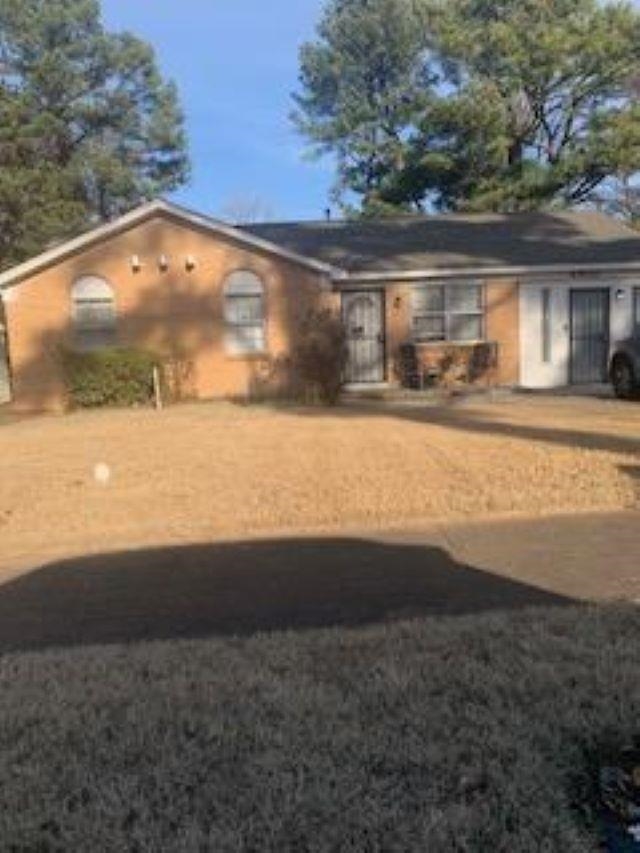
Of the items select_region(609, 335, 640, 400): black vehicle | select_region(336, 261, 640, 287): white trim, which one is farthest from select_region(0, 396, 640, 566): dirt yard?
select_region(336, 261, 640, 287): white trim

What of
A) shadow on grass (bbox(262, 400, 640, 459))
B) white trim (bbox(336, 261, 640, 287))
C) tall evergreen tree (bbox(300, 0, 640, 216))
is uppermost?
tall evergreen tree (bbox(300, 0, 640, 216))

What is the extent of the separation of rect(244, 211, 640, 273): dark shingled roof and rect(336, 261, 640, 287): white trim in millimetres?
106

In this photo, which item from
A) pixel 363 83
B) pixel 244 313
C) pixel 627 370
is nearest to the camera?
pixel 627 370

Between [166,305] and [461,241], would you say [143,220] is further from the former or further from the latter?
[461,241]

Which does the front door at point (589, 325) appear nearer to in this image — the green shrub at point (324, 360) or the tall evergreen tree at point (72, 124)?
the green shrub at point (324, 360)

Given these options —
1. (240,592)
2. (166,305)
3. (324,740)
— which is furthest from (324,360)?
(324,740)

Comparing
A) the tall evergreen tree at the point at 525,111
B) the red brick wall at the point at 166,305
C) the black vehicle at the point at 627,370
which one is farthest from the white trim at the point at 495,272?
the tall evergreen tree at the point at 525,111

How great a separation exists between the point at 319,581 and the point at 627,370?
50.4 feet

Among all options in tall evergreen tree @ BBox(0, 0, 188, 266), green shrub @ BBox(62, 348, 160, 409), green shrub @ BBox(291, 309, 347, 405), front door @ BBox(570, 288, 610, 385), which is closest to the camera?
green shrub @ BBox(291, 309, 347, 405)

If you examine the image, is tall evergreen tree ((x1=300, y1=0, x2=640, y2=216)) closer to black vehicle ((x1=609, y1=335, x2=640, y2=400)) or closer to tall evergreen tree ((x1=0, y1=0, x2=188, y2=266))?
tall evergreen tree ((x1=0, y1=0, x2=188, y2=266))

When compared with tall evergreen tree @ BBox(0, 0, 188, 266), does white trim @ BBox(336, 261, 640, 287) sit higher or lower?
lower

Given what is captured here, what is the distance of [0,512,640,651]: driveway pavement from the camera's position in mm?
7164

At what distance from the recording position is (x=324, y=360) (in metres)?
23.0

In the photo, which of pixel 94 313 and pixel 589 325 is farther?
pixel 589 325
